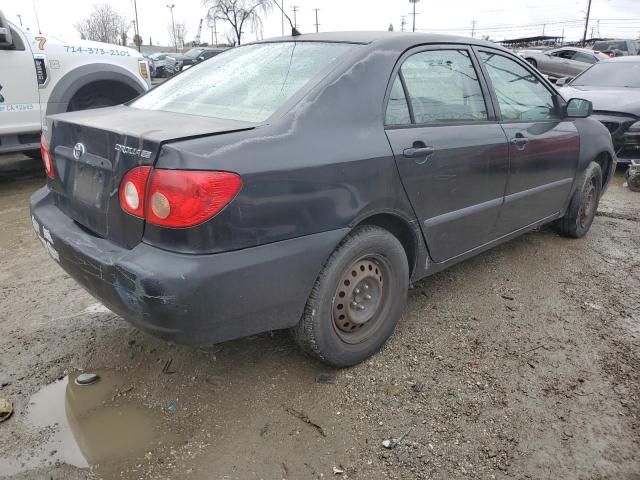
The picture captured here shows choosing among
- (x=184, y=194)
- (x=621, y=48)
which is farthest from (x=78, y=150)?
(x=621, y=48)

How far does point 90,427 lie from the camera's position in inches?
87.9

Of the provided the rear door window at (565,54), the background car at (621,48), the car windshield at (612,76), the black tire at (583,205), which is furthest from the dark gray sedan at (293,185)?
the background car at (621,48)

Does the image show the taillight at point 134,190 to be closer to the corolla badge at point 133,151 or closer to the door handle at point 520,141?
the corolla badge at point 133,151

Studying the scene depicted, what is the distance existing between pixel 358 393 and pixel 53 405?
142 cm

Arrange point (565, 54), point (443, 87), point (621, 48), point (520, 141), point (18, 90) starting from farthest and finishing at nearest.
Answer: point (621, 48), point (565, 54), point (18, 90), point (520, 141), point (443, 87)

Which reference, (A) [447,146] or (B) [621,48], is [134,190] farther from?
(B) [621,48]

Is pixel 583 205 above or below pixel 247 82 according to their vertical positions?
below

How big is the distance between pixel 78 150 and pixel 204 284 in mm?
1004

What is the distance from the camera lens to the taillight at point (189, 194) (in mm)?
1906

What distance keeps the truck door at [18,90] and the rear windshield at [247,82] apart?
10.8 ft

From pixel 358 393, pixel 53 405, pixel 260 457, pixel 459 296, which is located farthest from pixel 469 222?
pixel 53 405

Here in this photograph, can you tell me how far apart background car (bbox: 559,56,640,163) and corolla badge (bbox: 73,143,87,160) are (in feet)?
21.8

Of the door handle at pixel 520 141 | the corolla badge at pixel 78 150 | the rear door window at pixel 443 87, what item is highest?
the rear door window at pixel 443 87

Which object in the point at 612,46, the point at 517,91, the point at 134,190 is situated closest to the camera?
the point at 134,190
